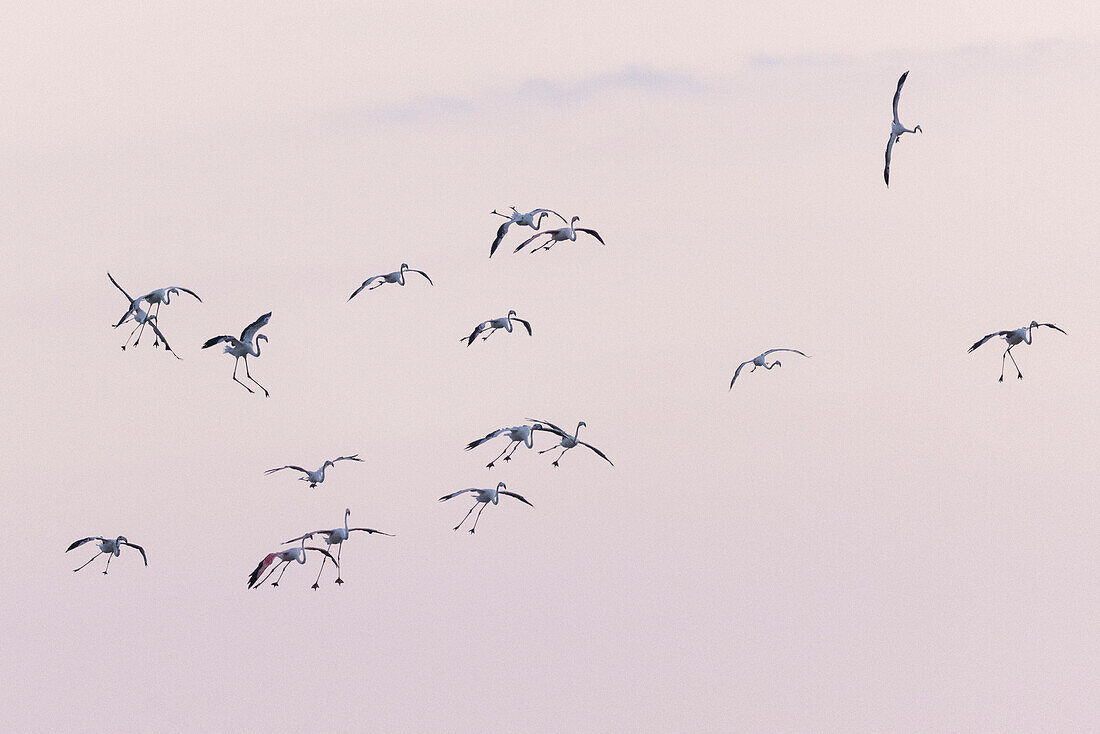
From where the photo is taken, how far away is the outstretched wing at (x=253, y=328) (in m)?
64.3

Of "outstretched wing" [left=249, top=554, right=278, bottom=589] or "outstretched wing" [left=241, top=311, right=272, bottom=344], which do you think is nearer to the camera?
"outstretched wing" [left=249, top=554, right=278, bottom=589]

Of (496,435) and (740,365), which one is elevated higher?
(740,365)

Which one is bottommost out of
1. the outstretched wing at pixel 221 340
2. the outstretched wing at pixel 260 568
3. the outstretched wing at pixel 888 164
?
the outstretched wing at pixel 260 568

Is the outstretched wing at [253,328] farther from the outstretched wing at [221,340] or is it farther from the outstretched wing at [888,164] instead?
the outstretched wing at [888,164]

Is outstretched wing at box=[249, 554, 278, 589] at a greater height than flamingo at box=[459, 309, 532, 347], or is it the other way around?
flamingo at box=[459, 309, 532, 347]

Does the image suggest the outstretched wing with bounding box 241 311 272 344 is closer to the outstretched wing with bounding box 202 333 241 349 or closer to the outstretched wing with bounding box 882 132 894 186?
the outstretched wing with bounding box 202 333 241 349

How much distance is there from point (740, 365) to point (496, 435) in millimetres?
9916

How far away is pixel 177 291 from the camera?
222 feet

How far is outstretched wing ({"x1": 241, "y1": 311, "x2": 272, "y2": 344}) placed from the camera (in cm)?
6431

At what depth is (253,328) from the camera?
64375mm

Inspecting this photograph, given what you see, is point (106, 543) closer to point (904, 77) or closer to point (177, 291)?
point (177, 291)

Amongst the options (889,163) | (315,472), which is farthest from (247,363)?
(889,163)

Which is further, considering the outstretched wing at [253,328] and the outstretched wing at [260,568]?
the outstretched wing at [253,328]

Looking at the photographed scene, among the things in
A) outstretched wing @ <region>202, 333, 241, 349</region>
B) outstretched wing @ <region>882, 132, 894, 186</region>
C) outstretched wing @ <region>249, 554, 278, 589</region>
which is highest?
outstretched wing @ <region>882, 132, 894, 186</region>
